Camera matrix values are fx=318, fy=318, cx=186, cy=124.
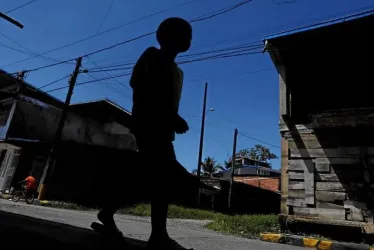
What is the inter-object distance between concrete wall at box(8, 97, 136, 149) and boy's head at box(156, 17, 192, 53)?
23.9m

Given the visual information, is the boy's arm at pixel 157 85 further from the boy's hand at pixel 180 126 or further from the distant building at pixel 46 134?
the distant building at pixel 46 134

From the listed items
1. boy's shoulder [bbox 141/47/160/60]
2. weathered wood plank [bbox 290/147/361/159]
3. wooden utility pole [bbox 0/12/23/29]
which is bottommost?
boy's shoulder [bbox 141/47/160/60]

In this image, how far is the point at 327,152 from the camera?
28.1ft

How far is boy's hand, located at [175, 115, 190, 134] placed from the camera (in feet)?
7.00

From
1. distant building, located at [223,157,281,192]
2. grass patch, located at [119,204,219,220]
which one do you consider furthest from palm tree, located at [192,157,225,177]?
grass patch, located at [119,204,219,220]

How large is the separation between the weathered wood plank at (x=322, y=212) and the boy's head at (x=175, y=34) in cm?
747

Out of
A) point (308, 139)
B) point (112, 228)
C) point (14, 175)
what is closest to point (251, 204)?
point (14, 175)

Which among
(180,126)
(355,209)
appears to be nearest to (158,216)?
(180,126)

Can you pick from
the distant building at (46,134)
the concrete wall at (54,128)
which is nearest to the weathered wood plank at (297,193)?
the distant building at (46,134)

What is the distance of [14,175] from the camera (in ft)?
73.2

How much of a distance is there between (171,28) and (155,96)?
0.52 metres

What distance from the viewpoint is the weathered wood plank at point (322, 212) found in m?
8.04

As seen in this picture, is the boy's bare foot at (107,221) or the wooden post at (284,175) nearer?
the boy's bare foot at (107,221)

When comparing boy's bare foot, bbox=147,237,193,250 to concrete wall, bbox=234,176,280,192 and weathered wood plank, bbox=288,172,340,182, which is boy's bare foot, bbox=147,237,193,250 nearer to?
weathered wood plank, bbox=288,172,340,182
